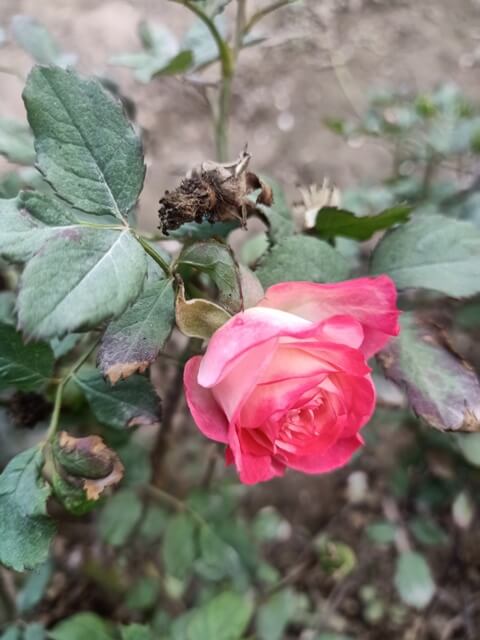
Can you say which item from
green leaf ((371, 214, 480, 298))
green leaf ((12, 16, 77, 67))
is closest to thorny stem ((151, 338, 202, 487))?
green leaf ((371, 214, 480, 298))

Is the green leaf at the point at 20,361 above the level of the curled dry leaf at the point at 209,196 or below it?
below

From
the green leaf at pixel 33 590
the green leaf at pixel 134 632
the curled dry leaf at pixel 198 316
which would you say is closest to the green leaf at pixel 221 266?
the curled dry leaf at pixel 198 316

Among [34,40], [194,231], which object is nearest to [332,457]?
[194,231]

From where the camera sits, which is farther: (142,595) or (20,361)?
(142,595)

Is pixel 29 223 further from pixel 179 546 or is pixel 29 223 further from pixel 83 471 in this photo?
pixel 179 546

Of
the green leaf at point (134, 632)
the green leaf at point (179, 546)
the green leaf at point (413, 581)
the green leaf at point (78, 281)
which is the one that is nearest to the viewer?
the green leaf at point (78, 281)

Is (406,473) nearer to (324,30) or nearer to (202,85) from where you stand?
(202,85)

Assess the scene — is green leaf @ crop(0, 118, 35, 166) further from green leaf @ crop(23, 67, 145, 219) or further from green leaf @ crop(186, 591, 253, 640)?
green leaf @ crop(186, 591, 253, 640)

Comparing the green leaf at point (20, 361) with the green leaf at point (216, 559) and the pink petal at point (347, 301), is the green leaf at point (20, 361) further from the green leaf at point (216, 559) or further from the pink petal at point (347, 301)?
the green leaf at point (216, 559)
